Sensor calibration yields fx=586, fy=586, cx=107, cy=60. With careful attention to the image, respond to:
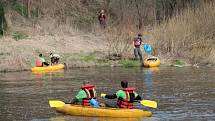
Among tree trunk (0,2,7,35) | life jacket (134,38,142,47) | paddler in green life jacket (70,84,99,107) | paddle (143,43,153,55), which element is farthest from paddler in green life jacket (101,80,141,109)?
tree trunk (0,2,7,35)

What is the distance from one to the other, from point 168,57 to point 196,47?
1.93 meters

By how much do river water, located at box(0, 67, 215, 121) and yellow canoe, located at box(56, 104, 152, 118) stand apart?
0.22 metres

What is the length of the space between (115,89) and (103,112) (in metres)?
7.30

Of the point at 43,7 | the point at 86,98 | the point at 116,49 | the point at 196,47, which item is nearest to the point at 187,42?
the point at 196,47

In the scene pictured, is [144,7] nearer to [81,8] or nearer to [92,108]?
[81,8]

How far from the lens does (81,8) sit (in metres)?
53.0

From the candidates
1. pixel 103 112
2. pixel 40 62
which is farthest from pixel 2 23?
pixel 103 112

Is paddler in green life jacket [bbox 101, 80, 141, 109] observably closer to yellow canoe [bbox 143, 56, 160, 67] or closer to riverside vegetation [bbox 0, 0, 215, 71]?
riverside vegetation [bbox 0, 0, 215, 71]

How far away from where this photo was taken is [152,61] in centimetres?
3544

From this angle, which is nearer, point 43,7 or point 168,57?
point 168,57

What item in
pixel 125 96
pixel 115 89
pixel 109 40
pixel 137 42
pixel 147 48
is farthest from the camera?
pixel 109 40

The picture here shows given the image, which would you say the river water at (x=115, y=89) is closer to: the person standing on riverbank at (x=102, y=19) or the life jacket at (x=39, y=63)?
the life jacket at (x=39, y=63)

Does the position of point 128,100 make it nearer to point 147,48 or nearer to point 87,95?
point 87,95

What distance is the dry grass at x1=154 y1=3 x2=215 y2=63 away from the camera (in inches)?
1473
